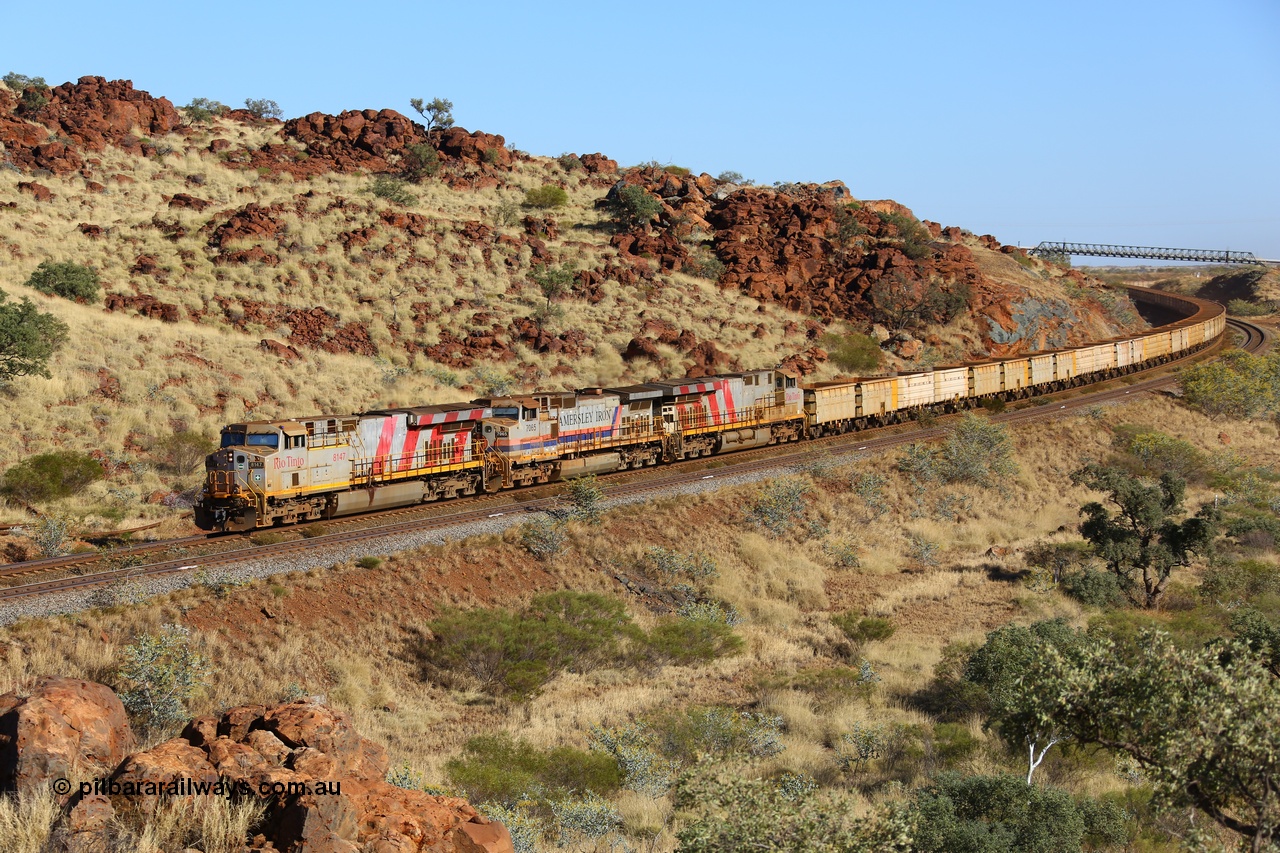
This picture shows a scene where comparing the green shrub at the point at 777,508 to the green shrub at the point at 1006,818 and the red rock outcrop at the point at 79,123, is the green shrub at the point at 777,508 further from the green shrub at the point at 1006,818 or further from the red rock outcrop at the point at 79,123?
the red rock outcrop at the point at 79,123

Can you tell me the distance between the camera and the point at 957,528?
37.3m

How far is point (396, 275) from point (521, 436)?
3306 cm

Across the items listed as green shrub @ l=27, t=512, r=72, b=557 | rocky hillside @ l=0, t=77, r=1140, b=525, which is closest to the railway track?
green shrub @ l=27, t=512, r=72, b=557

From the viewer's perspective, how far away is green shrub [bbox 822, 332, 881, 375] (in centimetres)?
6338

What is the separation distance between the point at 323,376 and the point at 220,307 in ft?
37.9

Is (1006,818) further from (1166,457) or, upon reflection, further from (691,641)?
(1166,457)

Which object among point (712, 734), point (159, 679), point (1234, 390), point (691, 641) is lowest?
point (691, 641)

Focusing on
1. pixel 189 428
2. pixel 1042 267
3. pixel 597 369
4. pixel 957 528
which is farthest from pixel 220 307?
pixel 1042 267

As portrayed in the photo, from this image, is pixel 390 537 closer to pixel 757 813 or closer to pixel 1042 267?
pixel 757 813

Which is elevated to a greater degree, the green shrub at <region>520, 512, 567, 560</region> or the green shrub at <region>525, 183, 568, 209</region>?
the green shrub at <region>525, 183, 568, 209</region>

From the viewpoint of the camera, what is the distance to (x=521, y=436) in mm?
32375

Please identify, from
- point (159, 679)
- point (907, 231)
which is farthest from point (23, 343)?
point (907, 231)

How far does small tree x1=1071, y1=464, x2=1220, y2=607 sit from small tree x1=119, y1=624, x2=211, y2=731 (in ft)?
82.4

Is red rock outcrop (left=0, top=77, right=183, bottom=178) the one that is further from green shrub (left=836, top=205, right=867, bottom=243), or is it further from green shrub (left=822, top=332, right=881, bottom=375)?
green shrub (left=836, top=205, right=867, bottom=243)
